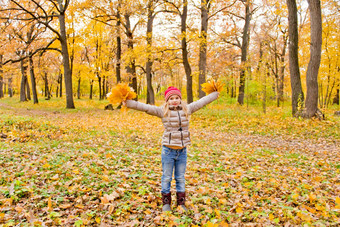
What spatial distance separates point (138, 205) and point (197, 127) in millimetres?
8573

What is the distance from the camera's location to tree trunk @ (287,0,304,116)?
464 inches

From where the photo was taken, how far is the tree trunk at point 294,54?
11789 mm

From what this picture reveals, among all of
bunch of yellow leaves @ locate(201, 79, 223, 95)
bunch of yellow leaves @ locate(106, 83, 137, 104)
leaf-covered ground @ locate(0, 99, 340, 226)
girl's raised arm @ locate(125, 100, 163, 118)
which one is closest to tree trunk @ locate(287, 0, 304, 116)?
leaf-covered ground @ locate(0, 99, 340, 226)

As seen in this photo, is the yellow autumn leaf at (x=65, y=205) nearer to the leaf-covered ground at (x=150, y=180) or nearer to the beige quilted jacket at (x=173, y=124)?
the leaf-covered ground at (x=150, y=180)

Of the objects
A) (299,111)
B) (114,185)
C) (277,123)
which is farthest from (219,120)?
(114,185)

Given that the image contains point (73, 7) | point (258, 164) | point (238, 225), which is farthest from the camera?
point (73, 7)

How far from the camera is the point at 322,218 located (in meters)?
3.47

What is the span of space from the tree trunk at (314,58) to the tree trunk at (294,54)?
1.84ft

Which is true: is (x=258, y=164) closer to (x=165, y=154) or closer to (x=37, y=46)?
(x=165, y=154)

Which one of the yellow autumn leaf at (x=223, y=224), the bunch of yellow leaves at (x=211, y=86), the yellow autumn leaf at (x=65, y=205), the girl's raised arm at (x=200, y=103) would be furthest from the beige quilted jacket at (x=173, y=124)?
the yellow autumn leaf at (x=65, y=205)

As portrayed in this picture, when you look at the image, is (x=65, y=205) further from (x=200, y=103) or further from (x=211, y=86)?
(x=211, y=86)

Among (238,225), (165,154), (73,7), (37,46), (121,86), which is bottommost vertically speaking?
(238,225)

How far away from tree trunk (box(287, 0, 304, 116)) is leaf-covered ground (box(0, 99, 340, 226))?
10.1 ft

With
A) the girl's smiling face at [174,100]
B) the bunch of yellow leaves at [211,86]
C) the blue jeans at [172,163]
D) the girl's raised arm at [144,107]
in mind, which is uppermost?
the bunch of yellow leaves at [211,86]
